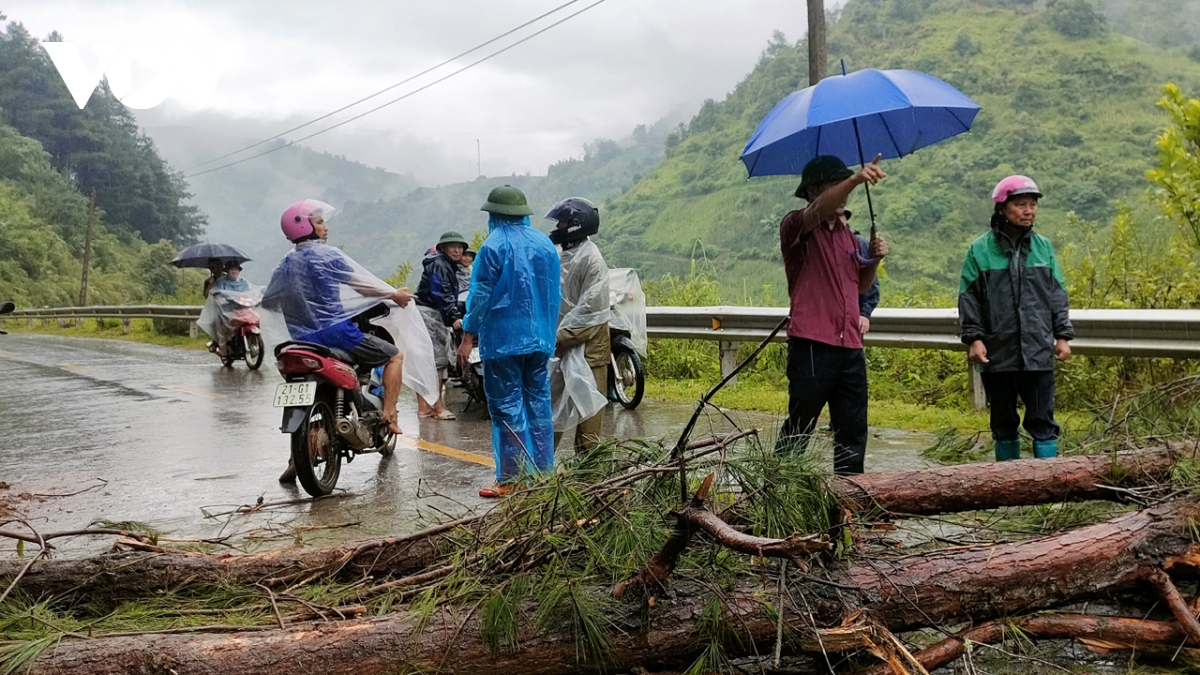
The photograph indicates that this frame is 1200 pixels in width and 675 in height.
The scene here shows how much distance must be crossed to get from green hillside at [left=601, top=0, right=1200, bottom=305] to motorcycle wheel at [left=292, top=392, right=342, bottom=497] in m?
31.7

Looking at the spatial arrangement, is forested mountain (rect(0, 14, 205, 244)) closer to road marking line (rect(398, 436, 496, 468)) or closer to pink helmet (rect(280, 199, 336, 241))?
road marking line (rect(398, 436, 496, 468))

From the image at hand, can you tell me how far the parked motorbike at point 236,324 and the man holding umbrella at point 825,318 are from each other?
11.2 m

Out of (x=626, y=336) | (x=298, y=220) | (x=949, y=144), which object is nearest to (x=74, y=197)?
(x=949, y=144)

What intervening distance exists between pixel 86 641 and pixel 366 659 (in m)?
0.87

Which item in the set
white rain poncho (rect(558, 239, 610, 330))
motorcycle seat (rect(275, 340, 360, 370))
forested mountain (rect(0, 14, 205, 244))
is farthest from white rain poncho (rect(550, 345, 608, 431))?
forested mountain (rect(0, 14, 205, 244))

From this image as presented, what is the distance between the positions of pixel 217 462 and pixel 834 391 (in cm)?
471

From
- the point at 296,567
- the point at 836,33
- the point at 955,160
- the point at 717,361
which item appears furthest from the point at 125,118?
the point at 296,567

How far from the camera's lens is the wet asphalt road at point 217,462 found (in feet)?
18.1

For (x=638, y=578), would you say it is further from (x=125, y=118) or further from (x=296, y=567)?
(x=125, y=118)

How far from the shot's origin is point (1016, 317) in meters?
5.24

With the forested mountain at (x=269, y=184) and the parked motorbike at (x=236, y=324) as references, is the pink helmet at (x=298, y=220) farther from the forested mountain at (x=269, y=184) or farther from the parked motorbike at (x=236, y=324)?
the forested mountain at (x=269, y=184)

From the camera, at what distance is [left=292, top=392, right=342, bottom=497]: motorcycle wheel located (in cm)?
591

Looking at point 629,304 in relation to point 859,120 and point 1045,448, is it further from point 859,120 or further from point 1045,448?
point 1045,448

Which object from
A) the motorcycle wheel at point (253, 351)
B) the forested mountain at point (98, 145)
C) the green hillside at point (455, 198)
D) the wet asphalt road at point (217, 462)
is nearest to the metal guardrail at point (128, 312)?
the motorcycle wheel at point (253, 351)
